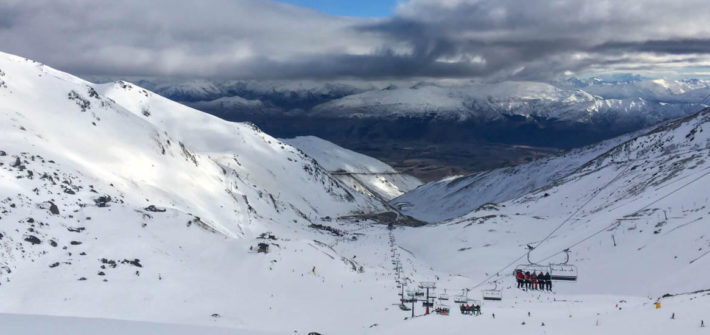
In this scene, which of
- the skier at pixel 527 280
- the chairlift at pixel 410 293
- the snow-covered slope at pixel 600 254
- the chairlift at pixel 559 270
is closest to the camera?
the snow-covered slope at pixel 600 254

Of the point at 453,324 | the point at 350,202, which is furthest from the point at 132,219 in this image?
the point at 350,202

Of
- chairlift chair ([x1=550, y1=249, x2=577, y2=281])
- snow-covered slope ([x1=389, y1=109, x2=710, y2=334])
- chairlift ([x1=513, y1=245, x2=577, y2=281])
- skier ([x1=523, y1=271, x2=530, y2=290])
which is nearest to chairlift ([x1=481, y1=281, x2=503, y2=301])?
snow-covered slope ([x1=389, y1=109, x2=710, y2=334])

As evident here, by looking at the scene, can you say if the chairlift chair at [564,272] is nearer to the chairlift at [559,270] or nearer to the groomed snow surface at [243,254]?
the chairlift at [559,270]

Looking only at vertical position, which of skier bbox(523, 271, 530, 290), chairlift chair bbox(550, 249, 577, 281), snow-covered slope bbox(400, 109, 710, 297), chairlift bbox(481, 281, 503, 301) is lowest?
chairlift bbox(481, 281, 503, 301)

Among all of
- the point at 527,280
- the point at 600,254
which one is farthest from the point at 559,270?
the point at 527,280

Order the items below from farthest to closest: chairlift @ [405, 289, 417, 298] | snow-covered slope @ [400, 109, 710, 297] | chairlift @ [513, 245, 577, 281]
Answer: chairlift @ [513, 245, 577, 281], snow-covered slope @ [400, 109, 710, 297], chairlift @ [405, 289, 417, 298]

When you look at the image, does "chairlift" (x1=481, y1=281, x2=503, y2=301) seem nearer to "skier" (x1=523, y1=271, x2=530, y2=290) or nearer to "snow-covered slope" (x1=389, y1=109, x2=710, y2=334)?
"snow-covered slope" (x1=389, y1=109, x2=710, y2=334)

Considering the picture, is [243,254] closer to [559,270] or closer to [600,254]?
[559,270]

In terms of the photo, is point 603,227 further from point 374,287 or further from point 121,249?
point 121,249

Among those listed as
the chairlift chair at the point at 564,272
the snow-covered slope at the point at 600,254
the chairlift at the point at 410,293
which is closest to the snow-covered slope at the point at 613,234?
the snow-covered slope at the point at 600,254
